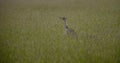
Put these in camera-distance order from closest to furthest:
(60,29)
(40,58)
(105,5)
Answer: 1. (40,58)
2. (60,29)
3. (105,5)

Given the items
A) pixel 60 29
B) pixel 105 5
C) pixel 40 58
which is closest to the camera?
pixel 40 58

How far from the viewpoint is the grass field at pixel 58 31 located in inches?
54.8

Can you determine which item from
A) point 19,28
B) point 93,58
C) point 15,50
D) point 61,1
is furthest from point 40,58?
point 61,1

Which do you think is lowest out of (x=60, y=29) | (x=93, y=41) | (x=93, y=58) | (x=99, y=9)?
(x=93, y=58)

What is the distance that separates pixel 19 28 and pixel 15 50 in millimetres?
208

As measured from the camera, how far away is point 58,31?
1476 millimetres

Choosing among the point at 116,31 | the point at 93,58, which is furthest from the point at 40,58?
the point at 116,31

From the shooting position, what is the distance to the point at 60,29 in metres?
1.48

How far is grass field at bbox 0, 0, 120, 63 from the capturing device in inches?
54.8

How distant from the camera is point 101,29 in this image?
59.9 inches

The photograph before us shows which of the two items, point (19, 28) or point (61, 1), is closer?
point (19, 28)

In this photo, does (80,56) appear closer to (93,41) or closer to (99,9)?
(93,41)

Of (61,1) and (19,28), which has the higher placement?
(61,1)

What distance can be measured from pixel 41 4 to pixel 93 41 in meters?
0.61
